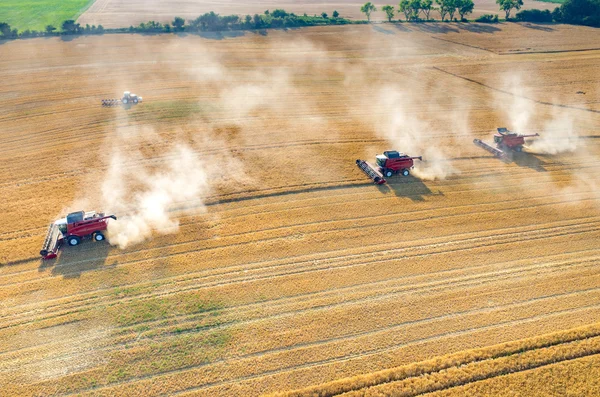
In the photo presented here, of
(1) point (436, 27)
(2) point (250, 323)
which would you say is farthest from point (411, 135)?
(1) point (436, 27)

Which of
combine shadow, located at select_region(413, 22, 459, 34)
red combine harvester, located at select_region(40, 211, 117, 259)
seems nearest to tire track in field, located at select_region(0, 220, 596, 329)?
red combine harvester, located at select_region(40, 211, 117, 259)

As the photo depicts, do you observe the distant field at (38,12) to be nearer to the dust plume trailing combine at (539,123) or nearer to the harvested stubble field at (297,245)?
the harvested stubble field at (297,245)

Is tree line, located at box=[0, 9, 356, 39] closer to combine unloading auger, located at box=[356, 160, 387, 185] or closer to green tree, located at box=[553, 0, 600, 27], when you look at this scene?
green tree, located at box=[553, 0, 600, 27]

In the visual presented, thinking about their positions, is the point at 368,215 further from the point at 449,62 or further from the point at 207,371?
the point at 449,62

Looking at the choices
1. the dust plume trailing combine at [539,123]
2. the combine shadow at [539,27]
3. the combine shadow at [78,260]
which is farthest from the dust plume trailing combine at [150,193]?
the combine shadow at [539,27]

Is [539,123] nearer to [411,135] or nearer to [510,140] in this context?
[510,140]
